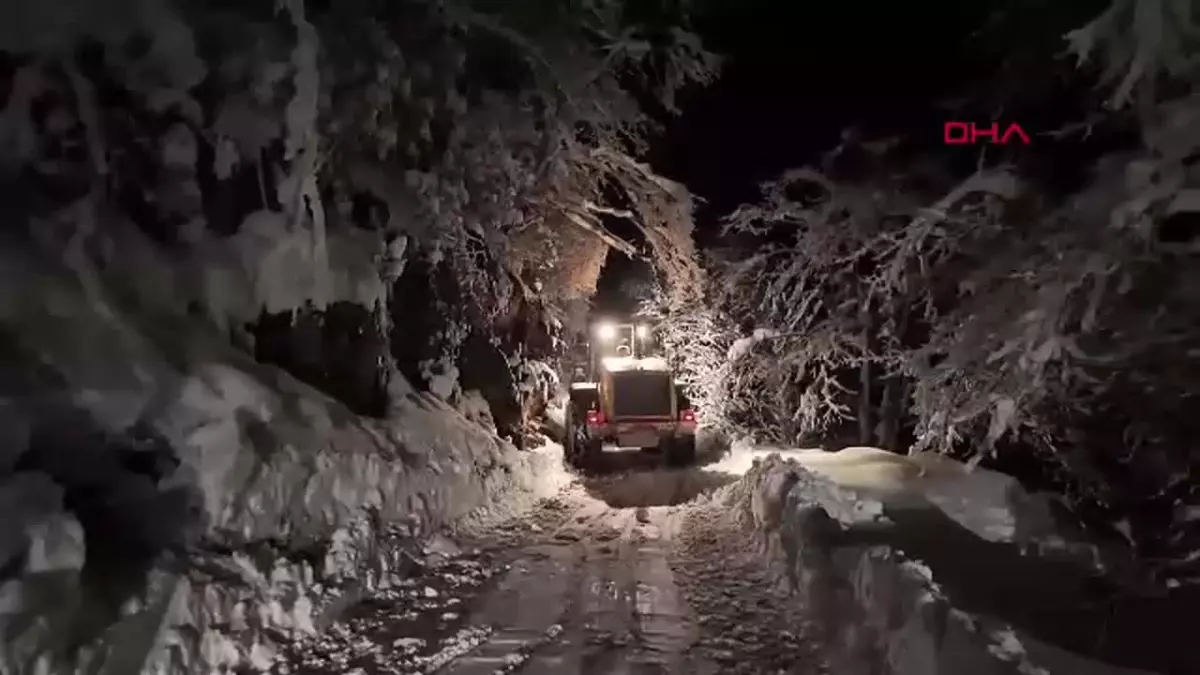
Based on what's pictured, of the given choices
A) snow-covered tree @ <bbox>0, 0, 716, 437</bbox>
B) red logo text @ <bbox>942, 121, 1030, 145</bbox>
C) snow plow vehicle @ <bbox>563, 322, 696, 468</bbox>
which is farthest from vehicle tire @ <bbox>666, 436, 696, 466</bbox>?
red logo text @ <bbox>942, 121, 1030, 145</bbox>

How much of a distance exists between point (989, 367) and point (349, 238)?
29.5 feet

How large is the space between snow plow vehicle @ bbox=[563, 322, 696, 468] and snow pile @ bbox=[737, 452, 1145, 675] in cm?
814

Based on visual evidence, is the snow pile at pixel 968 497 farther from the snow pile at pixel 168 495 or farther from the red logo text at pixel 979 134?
the snow pile at pixel 168 495

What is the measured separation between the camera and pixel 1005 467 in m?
16.1

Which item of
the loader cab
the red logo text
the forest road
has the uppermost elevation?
the red logo text

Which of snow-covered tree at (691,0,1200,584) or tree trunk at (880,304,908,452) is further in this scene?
tree trunk at (880,304,908,452)

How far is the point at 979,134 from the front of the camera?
45.9 feet

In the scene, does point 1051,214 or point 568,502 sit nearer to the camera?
point 1051,214

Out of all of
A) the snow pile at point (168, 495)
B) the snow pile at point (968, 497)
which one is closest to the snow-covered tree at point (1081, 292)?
the snow pile at point (968, 497)

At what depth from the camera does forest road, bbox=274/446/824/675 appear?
748 cm

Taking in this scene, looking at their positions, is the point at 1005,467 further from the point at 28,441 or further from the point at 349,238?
the point at 28,441

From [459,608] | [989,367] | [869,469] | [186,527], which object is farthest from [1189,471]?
[186,527]

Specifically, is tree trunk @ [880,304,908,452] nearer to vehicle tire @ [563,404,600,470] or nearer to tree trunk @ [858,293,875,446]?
tree trunk @ [858,293,875,446]

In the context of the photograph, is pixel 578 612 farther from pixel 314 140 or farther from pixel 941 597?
pixel 314 140
